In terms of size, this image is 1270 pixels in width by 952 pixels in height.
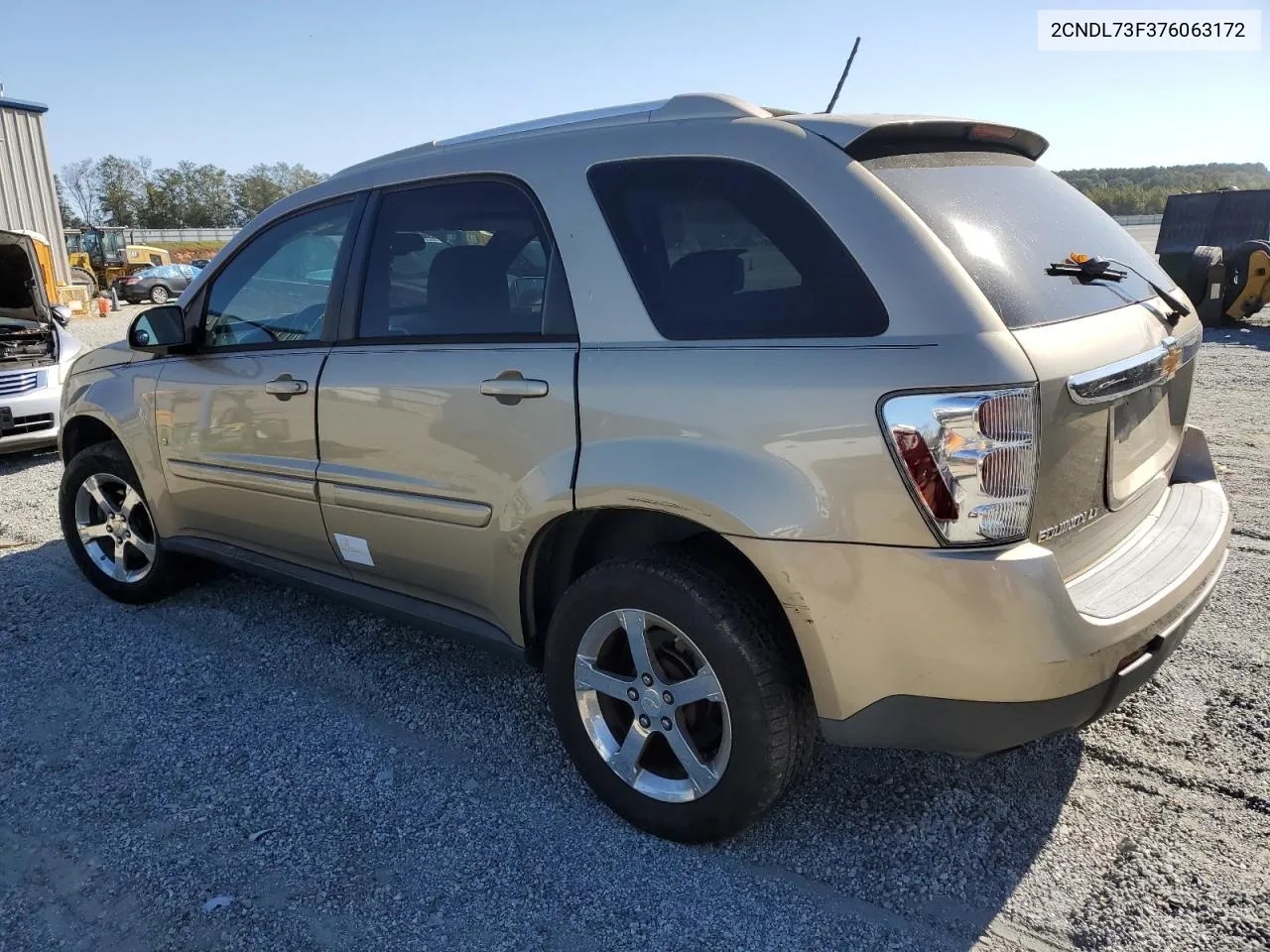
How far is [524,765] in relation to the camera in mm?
2912

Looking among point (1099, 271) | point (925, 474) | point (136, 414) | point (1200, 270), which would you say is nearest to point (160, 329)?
point (136, 414)

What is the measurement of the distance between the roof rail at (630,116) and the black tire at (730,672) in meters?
1.17

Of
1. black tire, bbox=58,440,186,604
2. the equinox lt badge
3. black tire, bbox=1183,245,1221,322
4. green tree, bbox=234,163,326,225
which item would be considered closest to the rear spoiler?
the equinox lt badge

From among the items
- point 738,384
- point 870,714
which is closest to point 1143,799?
point 870,714

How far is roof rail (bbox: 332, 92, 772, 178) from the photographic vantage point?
7.83ft

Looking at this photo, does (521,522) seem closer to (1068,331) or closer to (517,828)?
(517,828)

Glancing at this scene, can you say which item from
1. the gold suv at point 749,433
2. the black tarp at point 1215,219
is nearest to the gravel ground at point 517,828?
the gold suv at point 749,433

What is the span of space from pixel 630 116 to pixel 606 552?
4.14 feet

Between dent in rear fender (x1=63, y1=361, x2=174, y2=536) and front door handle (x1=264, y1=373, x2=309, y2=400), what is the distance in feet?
3.03

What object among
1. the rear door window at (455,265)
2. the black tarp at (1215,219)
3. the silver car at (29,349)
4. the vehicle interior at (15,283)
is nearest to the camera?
the rear door window at (455,265)

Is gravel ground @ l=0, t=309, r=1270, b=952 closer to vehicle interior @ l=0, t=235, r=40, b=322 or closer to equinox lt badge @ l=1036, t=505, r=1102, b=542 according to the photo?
equinox lt badge @ l=1036, t=505, r=1102, b=542

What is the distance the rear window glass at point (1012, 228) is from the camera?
2.07 metres

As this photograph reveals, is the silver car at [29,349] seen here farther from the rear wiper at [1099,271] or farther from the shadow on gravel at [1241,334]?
the shadow on gravel at [1241,334]

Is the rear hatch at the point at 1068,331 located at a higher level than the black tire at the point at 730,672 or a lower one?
higher
